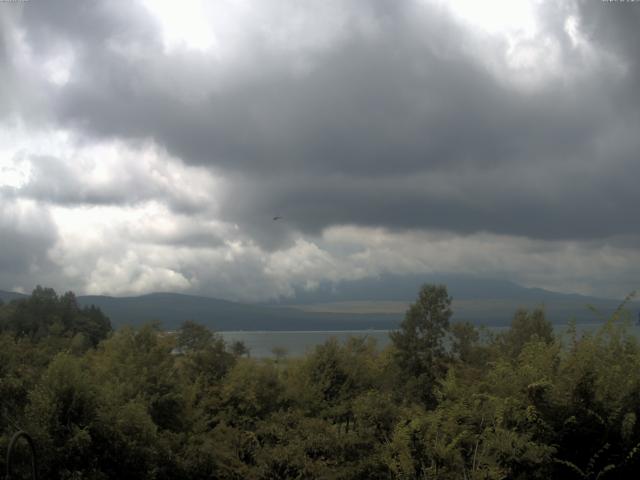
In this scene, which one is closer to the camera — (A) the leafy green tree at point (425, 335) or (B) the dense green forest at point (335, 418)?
(B) the dense green forest at point (335, 418)

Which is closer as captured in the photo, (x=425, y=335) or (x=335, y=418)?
(x=335, y=418)

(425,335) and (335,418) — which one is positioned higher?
(425,335)

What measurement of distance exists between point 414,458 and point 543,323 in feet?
125

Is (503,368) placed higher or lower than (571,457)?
higher

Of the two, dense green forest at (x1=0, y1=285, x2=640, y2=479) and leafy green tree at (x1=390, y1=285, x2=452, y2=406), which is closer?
dense green forest at (x1=0, y1=285, x2=640, y2=479)

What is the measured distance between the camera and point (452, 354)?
48.5m

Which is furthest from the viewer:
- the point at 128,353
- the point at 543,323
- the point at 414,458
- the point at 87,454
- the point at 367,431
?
the point at 543,323

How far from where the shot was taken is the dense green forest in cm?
1230

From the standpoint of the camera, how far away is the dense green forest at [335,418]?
1230 centimetres

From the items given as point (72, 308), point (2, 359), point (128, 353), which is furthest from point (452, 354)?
point (72, 308)

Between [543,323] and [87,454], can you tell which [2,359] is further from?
[543,323]

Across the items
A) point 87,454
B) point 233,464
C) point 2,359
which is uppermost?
point 2,359

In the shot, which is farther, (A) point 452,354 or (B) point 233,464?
(A) point 452,354

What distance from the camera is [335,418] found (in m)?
26.5
